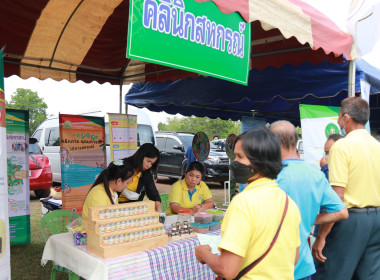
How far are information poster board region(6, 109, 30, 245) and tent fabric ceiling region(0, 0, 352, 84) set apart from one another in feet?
2.49

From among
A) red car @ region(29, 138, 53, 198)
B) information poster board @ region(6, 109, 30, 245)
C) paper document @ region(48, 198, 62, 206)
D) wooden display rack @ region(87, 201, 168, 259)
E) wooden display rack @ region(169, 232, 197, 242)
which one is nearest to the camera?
wooden display rack @ region(87, 201, 168, 259)

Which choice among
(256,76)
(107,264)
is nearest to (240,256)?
(107,264)

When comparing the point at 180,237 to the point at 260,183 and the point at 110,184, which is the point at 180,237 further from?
the point at 260,183

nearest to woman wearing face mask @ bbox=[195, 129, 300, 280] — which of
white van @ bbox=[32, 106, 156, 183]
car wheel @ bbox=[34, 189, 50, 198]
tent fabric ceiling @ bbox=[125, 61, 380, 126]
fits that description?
tent fabric ceiling @ bbox=[125, 61, 380, 126]

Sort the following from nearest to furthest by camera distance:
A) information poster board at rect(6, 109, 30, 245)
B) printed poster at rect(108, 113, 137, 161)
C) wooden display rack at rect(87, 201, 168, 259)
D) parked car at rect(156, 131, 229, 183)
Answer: wooden display rack at rect(87, 201, 168, 259), information poster board at rect(6, 109, 30, 245), printed poster at rect(108, 113, 137, 161), parked car at rect(156, 131, 229, 183)

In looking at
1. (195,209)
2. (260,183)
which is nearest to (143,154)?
(195,209)

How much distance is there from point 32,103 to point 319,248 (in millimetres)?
34597

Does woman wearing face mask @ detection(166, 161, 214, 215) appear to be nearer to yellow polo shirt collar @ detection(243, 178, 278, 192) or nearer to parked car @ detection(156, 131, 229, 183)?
yellow polo shirt collar @ detection(243, 178, 278, 192)

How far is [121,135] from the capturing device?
16.7 ft

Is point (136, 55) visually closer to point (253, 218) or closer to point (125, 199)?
point (253, 218)

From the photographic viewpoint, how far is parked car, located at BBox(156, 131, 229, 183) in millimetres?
9812

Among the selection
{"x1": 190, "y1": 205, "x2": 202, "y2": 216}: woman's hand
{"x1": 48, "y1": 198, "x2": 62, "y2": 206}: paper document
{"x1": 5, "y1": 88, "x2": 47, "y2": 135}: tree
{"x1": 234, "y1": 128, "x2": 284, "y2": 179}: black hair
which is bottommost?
{"x1": 48, "y1": 198, "x2": 62, "y2": 206}: paper document

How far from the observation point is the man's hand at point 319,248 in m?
2.26

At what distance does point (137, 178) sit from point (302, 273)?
239cm
